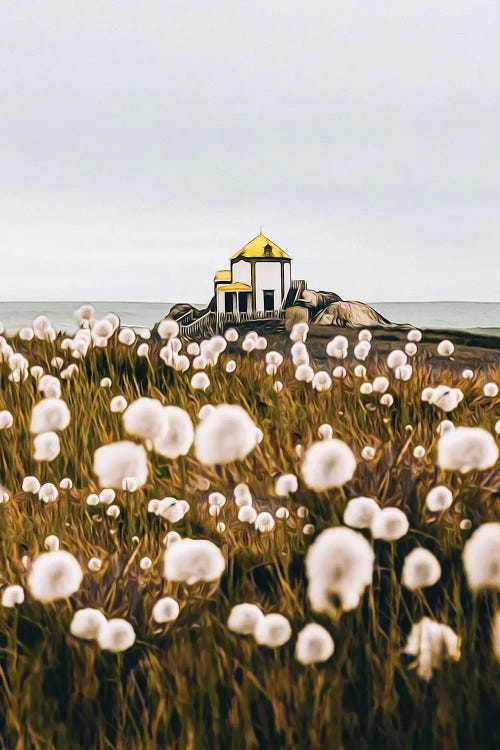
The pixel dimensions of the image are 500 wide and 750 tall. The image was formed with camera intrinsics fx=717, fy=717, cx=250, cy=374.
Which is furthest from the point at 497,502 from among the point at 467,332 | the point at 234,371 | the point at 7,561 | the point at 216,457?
the point at 467,332

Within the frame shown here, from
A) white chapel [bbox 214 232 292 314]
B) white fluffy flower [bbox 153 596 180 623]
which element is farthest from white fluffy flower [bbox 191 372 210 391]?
white chapel [bbox 214 232 292 314]

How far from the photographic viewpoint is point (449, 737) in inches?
61.6

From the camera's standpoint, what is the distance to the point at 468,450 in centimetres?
205

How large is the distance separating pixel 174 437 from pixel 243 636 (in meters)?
0.88

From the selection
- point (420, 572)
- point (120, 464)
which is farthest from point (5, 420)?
point (420, 572)

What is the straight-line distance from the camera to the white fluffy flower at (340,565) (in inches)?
64.1

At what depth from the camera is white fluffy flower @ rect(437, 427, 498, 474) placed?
2023 mm

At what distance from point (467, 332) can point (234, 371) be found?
46.5ft

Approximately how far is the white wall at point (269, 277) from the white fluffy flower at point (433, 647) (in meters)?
32.0

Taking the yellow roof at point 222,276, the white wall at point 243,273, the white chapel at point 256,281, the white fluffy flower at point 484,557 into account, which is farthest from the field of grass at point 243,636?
the yellow roof at point 222,276

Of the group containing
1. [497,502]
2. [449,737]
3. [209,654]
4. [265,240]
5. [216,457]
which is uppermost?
[265,240]

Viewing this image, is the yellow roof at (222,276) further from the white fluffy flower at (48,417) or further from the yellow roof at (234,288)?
the white fluffy flower at (48,417)

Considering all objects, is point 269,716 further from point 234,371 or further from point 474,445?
point 234,371

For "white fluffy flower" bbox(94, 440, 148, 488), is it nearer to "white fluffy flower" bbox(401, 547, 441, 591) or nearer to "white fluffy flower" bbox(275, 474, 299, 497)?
"white fluffy flower" bbox(275, 474, 299, 497)
